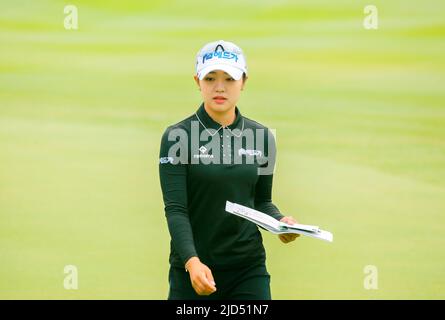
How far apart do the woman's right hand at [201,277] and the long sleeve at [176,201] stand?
4 cm

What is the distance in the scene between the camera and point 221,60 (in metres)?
2.62

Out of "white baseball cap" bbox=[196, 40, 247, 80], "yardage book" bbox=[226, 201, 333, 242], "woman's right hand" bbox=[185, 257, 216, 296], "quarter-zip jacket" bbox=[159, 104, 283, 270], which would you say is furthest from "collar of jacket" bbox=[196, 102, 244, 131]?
"woman's right hand" bbox=[185, 257, 216, 296]

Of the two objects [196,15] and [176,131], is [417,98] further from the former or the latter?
[176,131]

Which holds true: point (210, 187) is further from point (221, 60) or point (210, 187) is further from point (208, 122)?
point (221, 60)

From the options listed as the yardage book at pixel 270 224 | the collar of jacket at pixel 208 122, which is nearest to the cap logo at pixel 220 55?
the collar of jacket at pixel 208 122

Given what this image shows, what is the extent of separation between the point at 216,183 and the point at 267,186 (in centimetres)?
28

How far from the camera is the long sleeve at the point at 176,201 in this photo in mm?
2445

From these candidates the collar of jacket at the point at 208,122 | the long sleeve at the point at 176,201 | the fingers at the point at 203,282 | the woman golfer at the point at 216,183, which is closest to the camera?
the fingers at the point at 203,282

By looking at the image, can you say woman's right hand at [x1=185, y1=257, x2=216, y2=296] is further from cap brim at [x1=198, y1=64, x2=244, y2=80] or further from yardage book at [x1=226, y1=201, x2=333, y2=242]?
cap brim at [x1=198, y1=64, x2=244, y2=80]

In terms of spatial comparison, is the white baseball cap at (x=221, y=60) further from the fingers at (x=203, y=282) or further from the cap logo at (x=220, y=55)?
the fingers at (x=203, y=282)

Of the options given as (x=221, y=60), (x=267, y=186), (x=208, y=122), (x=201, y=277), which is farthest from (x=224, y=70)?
(x=201, y=277)

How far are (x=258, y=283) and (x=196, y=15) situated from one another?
176 cm

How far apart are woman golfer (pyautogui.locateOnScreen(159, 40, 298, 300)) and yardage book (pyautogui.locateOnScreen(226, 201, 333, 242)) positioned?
48mm

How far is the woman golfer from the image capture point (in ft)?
8.39
